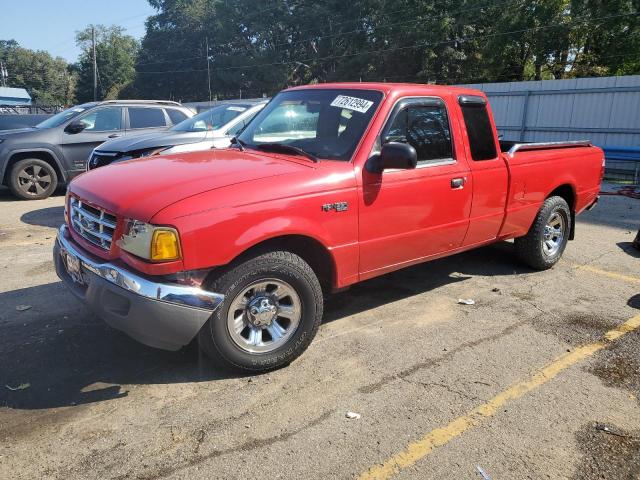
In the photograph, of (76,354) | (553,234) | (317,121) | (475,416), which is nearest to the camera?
(475,416)

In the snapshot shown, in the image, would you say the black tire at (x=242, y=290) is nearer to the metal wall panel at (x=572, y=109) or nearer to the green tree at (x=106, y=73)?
the metal wall panel at (x=572, y=109)

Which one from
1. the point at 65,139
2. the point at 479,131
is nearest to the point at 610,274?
the point at 479,131

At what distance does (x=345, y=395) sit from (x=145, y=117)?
8614mm

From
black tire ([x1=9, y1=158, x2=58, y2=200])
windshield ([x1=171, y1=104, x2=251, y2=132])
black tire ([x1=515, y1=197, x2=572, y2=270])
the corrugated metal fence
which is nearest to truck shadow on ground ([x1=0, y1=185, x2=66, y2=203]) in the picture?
black tire ([x1=9, y1=158, x2=58, y2=200])

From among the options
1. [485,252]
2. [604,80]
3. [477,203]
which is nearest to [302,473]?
[477,203]

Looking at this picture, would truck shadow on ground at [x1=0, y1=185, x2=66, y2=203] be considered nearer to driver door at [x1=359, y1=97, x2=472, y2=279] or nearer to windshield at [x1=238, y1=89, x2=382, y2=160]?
windshield at [x1=238, y1=89, x2=382, y2=160]

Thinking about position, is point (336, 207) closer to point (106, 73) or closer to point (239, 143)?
point (239, 143)

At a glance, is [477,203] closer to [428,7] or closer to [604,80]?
[604,80]

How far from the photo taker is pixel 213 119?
8.47 metres

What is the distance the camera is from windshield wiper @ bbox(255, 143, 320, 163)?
3.92 m

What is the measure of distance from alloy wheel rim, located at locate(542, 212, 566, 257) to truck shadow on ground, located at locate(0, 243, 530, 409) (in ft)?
5.49

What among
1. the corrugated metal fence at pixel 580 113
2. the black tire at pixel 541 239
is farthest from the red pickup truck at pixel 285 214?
the corrugated metal fence at pixel 580 113

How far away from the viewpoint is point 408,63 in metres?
35.7

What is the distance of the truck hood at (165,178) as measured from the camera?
10.4 feet
